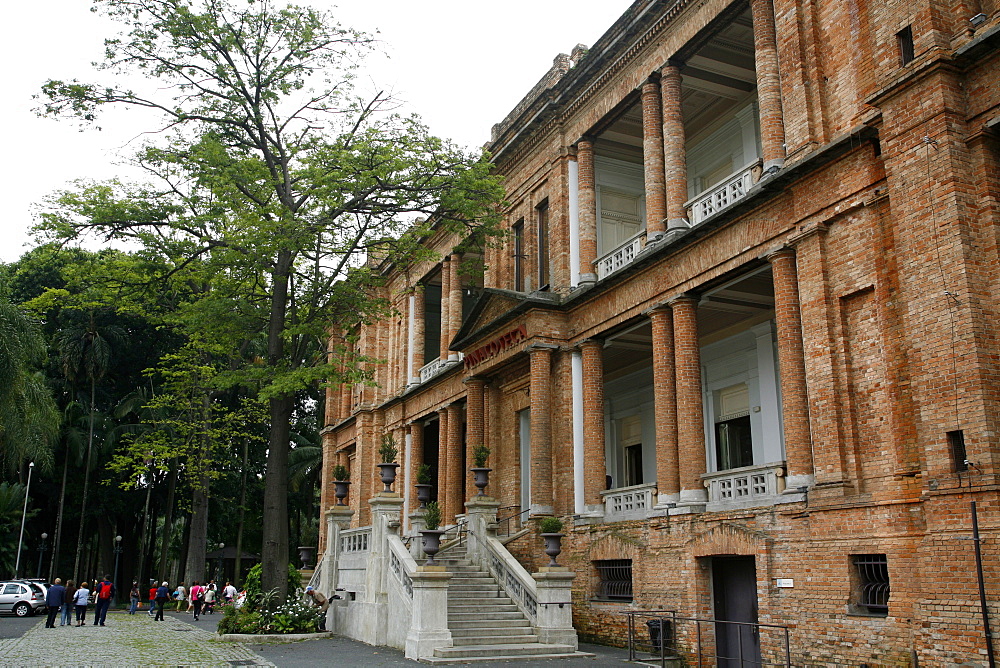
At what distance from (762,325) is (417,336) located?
15192mm

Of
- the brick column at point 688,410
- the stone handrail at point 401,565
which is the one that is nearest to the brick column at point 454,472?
the stone handrail at point 401,565

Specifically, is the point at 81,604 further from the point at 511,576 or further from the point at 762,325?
the point at 762,325

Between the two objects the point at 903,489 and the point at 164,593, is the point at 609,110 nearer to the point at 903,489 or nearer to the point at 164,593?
the point at 903,489

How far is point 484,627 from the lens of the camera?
634 inches

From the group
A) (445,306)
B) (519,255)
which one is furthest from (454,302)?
(519,255)

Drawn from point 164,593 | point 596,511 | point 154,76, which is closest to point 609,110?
point 596,511

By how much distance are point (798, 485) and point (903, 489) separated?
195 centimetres

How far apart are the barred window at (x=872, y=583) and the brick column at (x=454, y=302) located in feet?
56.5

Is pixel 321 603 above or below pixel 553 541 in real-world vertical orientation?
below

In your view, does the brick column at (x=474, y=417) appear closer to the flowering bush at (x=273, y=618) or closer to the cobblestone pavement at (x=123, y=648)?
the flowering bush at (x=273, y=618)

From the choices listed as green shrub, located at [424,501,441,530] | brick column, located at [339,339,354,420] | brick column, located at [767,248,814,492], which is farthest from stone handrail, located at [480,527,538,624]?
brick column, located at [339,339,354,420]

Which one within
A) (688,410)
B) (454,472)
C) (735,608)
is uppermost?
(688,410)

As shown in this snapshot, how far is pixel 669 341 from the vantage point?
1741 centimetres

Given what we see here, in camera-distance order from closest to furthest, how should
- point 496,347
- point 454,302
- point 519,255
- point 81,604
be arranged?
point 496,347
point 519,255
point 81,604
point 454,302
